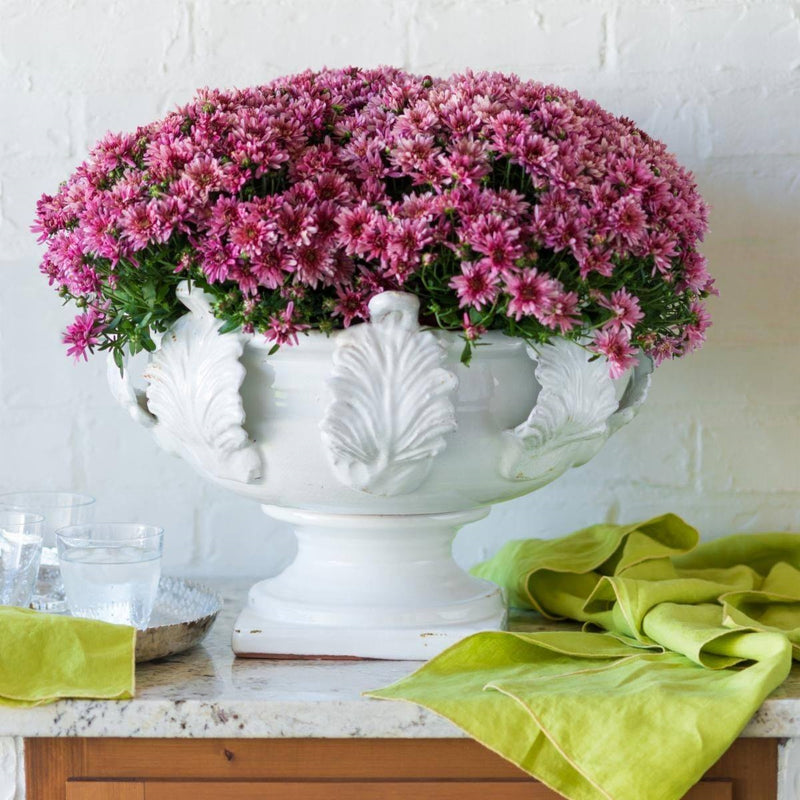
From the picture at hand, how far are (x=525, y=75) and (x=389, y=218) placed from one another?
0.53m

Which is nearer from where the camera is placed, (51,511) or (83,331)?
(83,331)

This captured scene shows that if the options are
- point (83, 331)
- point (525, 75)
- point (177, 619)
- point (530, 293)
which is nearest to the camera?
point (530, 293)

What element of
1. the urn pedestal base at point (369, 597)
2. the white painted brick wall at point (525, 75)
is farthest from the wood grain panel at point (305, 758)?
the white painted brick wall at point (525, 75)

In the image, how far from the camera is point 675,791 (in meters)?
0.77

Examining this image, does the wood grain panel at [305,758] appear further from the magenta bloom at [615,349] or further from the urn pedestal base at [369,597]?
the magenta bloom at [615,349]

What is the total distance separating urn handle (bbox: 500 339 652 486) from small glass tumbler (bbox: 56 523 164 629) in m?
0.32

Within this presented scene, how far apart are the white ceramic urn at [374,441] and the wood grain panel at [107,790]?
0.15m

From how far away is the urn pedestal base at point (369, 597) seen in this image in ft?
3.07

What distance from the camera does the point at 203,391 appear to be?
34.2 inches

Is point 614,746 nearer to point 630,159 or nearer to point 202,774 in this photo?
point 202,774

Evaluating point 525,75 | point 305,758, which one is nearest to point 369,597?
point 305,758

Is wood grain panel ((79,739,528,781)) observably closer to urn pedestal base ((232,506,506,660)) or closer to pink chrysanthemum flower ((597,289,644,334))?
urn pedestal base ((232,506,506,660))

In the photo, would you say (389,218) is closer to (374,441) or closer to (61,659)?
(374,441)

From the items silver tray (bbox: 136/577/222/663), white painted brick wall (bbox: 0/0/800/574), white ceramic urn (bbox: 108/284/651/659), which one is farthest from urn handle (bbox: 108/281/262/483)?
white painted brick wall (bbox: 0/0/800/574)
